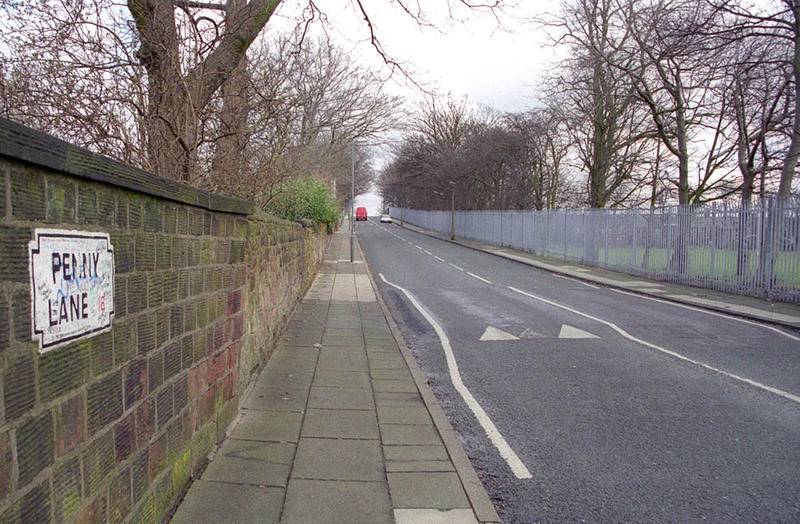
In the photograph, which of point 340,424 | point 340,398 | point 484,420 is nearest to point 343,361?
point 340,398

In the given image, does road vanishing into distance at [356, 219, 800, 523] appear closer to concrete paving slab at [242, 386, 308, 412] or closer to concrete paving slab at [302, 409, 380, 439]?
concrete paving slab at [302, 409, 380, 439]

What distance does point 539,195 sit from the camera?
43.5 metres

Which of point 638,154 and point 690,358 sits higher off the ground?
point 638,154

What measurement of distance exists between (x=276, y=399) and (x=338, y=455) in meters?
1.54

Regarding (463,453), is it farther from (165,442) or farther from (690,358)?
(690,358)

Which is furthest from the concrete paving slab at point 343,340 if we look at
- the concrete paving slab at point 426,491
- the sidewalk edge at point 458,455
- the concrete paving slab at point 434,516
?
the concrete paving slab at point 434,516

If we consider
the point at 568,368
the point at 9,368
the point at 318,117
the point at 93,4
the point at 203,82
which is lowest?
the point at 568,368

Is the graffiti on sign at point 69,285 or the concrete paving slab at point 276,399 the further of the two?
the concrete paving slab at point 276,399

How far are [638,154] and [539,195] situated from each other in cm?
1056

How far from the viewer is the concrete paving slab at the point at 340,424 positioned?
16.4ft

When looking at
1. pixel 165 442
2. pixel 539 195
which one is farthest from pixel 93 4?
pixel 539 195

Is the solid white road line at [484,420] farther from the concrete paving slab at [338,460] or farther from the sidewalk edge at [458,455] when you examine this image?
the concrete paving slab at [338,460]

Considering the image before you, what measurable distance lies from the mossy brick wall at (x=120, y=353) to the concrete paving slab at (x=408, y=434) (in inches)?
51.4

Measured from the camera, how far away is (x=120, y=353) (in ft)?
8.96
